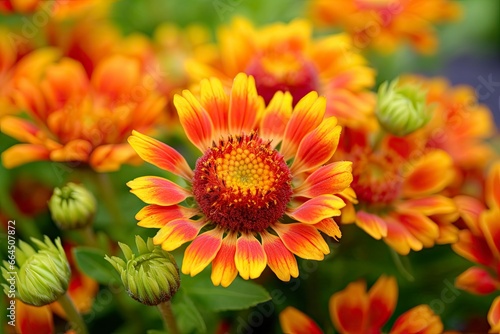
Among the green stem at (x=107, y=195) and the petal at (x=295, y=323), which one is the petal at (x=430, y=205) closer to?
the petal at (x=295, y=323)

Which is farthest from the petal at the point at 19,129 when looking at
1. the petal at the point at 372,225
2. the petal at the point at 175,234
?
the petal at the point at 372,225

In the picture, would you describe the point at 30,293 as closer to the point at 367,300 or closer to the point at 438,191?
the point at 367,300

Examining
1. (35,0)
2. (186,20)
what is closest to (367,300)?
(35,0)

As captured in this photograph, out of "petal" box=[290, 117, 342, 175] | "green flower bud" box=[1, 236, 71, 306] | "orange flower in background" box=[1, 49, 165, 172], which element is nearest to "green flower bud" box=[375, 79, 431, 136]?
"petal" box=[290, 117, 342, 175]

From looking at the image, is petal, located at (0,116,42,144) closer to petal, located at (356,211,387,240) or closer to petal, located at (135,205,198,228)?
petal, located at (135,205,198,228)

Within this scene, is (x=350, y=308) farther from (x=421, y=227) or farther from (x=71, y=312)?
(x=71, y=312)

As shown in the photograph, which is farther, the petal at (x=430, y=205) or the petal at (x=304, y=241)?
the petal at (x=430, y=205)

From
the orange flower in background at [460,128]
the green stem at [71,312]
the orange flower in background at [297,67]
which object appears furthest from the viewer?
the orange flower in background at [460,128]
